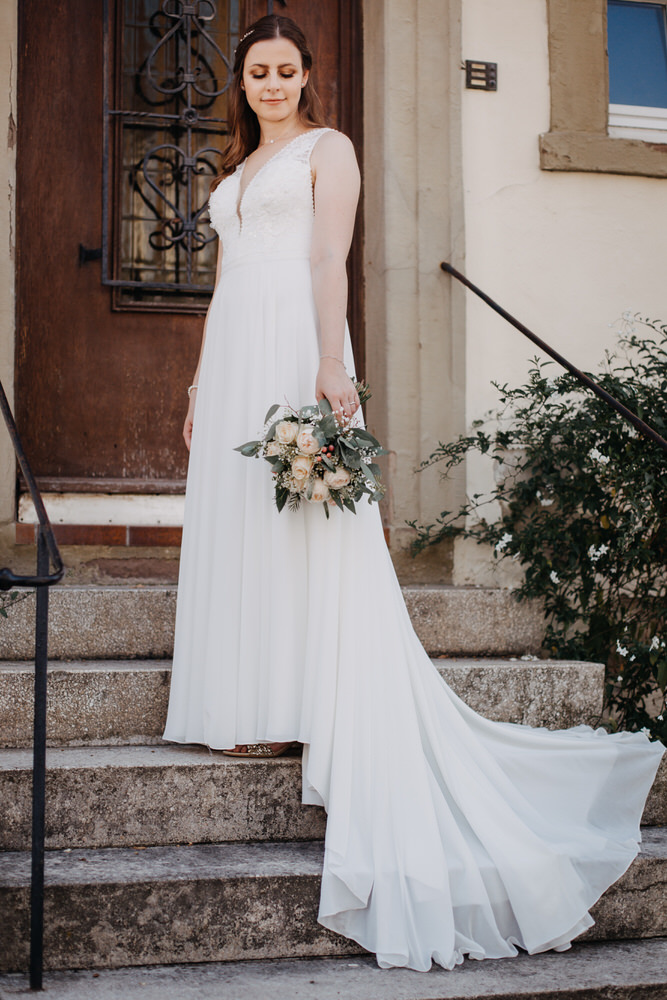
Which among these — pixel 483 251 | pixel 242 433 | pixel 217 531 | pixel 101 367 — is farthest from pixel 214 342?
pixel 483 251

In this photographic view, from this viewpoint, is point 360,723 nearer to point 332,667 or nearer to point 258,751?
point 332,667

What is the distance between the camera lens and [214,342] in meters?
2.90

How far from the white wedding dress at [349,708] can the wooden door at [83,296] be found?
1.34m

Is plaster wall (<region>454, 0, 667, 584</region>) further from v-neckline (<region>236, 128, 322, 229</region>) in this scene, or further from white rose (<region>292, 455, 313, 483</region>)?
white rose (<region>292, 455, 313, 483</region>)

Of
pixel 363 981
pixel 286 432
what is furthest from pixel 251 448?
pixel 363 981

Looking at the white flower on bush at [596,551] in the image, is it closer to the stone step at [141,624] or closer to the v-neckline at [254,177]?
the stone step at [141,624]

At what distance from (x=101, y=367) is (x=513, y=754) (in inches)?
92.9

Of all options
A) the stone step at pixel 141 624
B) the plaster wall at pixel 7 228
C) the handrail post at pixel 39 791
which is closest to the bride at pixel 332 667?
the stone step at pixel 141 624

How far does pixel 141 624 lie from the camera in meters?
3.31

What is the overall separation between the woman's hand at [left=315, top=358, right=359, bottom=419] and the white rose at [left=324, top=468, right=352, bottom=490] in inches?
6.3

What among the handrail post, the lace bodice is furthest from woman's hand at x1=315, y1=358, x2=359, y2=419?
the handrail post

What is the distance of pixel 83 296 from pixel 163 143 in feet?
2.38

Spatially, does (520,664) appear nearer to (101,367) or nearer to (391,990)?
(391,990)

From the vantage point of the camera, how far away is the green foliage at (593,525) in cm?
352
